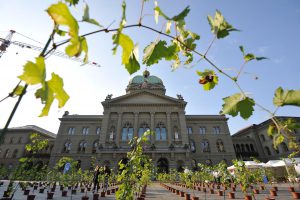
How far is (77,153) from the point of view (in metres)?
31.7

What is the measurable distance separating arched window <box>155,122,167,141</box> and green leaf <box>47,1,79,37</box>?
100 ft

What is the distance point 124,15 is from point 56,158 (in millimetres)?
36408

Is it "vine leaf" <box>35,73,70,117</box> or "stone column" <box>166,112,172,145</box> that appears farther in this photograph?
"stone column" <box>166,112,172,145</box>

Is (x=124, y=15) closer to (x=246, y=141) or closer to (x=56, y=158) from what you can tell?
(x=56, y=158)

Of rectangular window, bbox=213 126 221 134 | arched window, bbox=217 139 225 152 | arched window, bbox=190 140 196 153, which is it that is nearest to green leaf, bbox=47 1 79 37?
arched window, bbox=190 140 196 153

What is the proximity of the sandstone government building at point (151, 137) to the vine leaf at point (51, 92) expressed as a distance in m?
28.8

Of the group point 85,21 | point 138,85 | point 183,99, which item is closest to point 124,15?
point 85,21

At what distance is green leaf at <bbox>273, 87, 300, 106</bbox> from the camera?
614mm

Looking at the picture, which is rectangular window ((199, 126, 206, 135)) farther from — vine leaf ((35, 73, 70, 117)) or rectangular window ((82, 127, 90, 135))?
vine leaf ((35, 73, 70, 117))

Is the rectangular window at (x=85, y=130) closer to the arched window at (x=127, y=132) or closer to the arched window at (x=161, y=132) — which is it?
the arched window at (x=127, y=132)

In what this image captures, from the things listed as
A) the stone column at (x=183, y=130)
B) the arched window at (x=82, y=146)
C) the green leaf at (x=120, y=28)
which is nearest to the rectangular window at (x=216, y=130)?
the stone column at (x=183, y=130)

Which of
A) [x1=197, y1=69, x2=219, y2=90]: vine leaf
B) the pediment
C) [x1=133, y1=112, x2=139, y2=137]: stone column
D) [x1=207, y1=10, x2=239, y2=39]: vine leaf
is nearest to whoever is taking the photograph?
[x1=207, y1=10, x2=239, y2=39]: vine leaf

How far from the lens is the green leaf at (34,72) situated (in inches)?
17.1

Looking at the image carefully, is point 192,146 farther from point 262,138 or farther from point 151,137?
point 262,138
